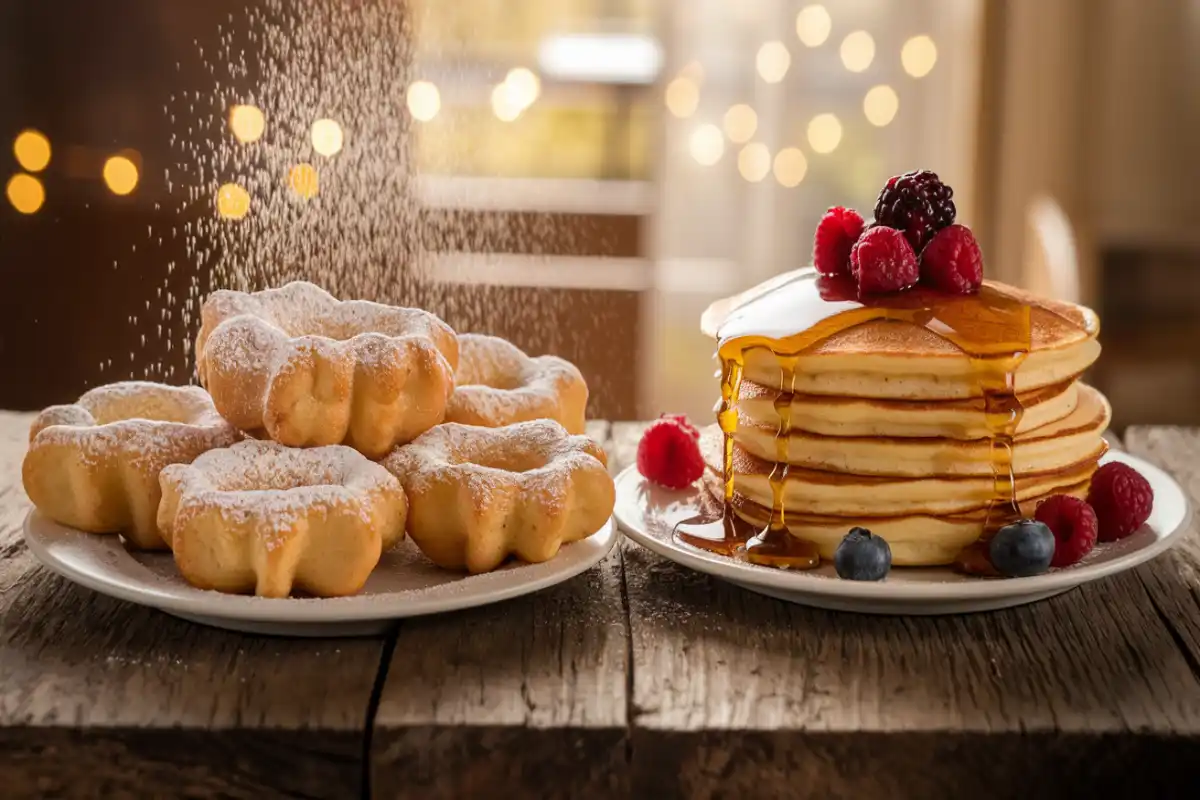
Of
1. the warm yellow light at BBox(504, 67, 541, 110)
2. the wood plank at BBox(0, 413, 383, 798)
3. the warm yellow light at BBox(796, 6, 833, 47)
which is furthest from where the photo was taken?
the warm yellow light at BBox(796, 6, 833, 47)

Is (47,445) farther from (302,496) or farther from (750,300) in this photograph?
(750,300)

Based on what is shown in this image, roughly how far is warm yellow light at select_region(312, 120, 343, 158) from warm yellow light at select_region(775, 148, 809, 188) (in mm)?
2100

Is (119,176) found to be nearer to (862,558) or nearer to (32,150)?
(32,150)

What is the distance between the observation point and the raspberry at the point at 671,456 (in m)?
1.40

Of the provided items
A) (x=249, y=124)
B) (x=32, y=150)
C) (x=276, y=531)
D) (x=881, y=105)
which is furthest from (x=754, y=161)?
(x=276, y=531)

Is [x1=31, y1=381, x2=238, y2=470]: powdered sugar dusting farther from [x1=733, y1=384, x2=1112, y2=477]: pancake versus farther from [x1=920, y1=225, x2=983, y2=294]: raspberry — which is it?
[x1=920, y1=225, x2=983, y2=294]: raspberry

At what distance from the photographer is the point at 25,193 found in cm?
330

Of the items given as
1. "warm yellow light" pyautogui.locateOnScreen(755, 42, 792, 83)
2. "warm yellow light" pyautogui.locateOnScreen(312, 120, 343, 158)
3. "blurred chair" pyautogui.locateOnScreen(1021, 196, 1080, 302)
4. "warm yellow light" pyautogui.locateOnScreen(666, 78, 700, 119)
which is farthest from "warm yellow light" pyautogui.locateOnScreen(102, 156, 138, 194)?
"blurred chair" pyautogui.locateOnScreen(1021, 196, 1080, 302)

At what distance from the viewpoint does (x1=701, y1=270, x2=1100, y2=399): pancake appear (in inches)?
46.9

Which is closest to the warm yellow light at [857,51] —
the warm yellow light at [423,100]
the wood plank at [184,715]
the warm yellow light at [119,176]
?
the warm yellow light at [423,100]

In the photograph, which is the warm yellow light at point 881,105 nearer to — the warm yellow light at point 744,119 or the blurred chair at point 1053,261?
the warm yellow light at point 744,119

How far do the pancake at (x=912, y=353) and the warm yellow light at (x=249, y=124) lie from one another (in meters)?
1.08

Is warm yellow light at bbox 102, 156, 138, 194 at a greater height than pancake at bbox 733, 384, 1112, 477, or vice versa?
warm yellow light at bbox 102, 156, 138, 194

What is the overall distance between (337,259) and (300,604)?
1.32m
